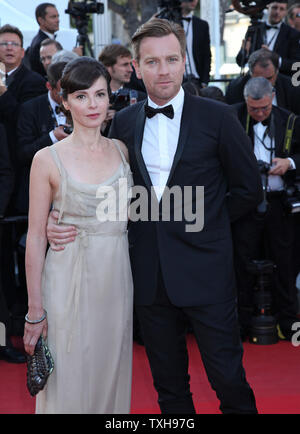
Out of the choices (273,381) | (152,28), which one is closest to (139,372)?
(273,381)

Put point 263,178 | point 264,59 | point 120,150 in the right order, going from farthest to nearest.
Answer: point 264,59 → point 263,178 → point 120,150

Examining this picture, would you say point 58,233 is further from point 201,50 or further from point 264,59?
point 201,50

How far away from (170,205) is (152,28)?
0.66m

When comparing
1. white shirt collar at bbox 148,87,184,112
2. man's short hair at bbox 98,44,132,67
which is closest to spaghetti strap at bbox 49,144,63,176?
white shirt collar at bbox 148,87,184,112

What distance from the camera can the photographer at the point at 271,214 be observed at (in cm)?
439

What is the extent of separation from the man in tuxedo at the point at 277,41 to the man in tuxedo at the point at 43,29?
184 cm

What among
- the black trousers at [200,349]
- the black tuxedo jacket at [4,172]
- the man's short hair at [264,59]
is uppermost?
the man's short hair at [264,59]

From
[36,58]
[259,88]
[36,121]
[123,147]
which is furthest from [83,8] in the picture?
[123,147]

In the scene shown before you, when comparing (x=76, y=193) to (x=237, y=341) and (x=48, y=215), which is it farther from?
(x=237, y=341)

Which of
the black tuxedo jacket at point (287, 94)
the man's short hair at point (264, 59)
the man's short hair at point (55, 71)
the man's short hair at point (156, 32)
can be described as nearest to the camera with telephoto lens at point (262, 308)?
the black tuxedo jacket at point (287, 94)

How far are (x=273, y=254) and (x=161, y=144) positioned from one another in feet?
7.92

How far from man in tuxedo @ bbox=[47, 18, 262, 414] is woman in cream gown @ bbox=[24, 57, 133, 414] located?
77mm

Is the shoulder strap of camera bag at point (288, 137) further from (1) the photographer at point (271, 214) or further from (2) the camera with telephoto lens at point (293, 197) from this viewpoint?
(2) the camera with telephoto lens at point (293, 197)

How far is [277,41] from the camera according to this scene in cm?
595
